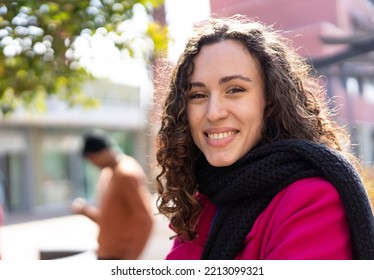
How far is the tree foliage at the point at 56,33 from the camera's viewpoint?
2.53 m

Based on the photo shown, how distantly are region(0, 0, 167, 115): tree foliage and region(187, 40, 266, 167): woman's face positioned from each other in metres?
0.95

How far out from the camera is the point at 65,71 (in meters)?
3.20

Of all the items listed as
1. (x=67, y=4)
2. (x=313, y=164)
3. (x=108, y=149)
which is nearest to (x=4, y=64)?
(x=67, y=4)

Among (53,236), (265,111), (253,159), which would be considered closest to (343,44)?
(265,111)

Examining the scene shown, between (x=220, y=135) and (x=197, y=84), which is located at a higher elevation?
(x=197, y=84)

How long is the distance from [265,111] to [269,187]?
0.26m

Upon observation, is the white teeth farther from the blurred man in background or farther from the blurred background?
the blurred man in background

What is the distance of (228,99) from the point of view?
1.55 metres

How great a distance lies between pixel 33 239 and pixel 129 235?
7985mm

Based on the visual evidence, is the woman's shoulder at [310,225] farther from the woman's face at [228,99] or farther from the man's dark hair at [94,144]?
the man's dark hair at [94,144]

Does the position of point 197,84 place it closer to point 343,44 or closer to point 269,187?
point 269,187

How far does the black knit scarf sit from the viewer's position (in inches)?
53.0

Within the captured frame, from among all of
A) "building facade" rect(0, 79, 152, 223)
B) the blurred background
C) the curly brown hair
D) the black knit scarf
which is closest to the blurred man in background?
the blurred background
